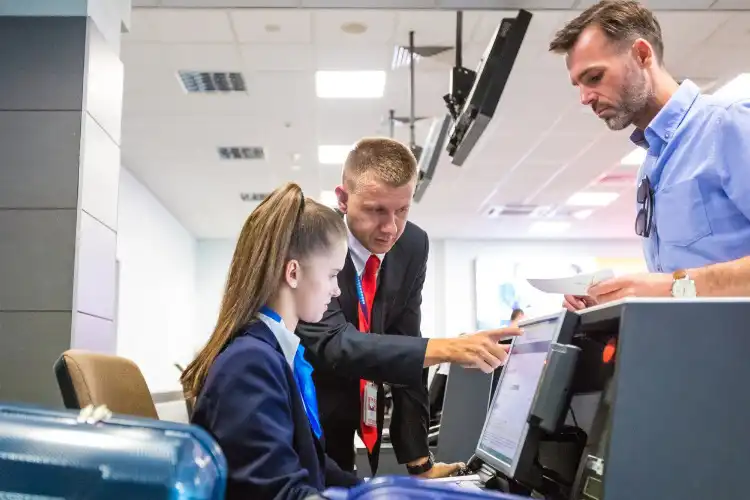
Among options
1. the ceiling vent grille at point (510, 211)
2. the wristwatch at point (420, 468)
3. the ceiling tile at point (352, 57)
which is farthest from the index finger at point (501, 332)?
the ceiling vent grille at point (510, 211)

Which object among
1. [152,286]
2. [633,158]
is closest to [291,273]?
[633,158]

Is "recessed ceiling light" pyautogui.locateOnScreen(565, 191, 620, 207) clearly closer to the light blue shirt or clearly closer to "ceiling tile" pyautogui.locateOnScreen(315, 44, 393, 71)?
"ceiling tile" pyautogui.locateOnScreen(315, 44, 393, 71)

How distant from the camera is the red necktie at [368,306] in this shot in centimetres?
169

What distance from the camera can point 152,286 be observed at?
29.3 ft

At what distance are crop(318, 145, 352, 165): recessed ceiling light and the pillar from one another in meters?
3.58

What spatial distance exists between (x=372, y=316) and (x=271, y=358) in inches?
28.8

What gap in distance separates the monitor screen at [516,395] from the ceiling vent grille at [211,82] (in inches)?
173

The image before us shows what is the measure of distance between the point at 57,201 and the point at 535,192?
21.1ft

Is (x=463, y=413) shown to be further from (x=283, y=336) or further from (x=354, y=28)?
(x=354, y=28)

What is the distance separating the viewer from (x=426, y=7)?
396cm

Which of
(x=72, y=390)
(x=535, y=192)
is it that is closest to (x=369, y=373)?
(x=72, y=390)

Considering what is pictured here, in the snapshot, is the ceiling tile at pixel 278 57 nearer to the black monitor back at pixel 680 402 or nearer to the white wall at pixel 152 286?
the white wall at pixel 152 286

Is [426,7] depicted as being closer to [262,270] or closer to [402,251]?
[402,251]

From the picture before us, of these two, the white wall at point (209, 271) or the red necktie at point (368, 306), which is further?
the white wall at point (209, 271)
